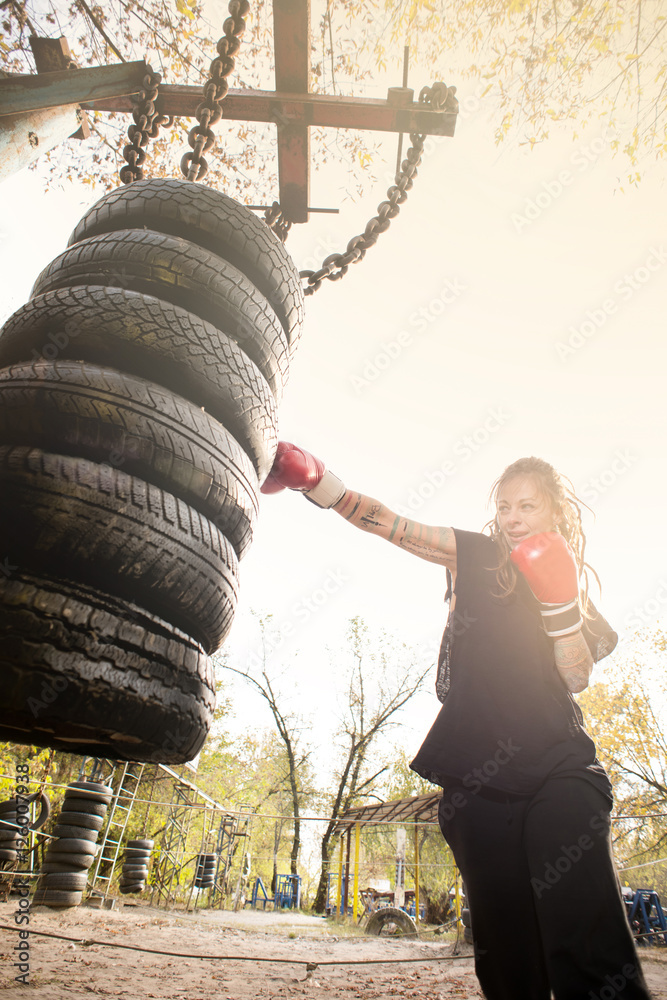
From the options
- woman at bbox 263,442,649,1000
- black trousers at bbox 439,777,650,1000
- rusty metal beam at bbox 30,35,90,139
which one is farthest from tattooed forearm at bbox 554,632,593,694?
rusty metal beam at bbox 30,35,90,139

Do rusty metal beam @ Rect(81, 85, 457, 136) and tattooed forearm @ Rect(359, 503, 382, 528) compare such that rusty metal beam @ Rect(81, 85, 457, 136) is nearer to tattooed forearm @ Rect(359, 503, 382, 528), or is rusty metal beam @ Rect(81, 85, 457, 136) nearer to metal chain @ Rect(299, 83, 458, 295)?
metal chain @ Rect(299, 83, 458, 295)

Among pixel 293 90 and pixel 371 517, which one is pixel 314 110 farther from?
pixel 371 517

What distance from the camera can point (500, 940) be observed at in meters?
1.46

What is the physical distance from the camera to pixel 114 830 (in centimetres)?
1577

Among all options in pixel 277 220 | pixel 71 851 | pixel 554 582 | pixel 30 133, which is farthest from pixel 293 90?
pixel 71 851

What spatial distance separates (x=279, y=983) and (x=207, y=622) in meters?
5.52

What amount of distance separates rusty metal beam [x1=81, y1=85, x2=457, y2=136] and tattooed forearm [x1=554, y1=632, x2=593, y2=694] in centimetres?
287

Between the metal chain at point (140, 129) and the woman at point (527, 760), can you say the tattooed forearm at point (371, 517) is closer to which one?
the woman at point (527, 760)

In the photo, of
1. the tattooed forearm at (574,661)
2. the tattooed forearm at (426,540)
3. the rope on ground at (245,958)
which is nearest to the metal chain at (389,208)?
the tattooed forearm at (426,540)

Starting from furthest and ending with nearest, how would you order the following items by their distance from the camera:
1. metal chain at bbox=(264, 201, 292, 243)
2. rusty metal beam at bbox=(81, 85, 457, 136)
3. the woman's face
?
metal chain at bbox=(264, 201, 292, 243)
rusty metal beam at bbox=(81, 85, 457, 136)
the woman's face

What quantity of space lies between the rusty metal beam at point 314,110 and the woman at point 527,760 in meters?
2.14

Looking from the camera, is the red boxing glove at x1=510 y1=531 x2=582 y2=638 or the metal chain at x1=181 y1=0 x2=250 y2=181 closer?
the red boxing glove at x1=510 y1=531 x2=582 y2=638

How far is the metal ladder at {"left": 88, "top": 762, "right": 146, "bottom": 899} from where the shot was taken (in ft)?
39.0

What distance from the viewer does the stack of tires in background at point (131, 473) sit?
1.00m
